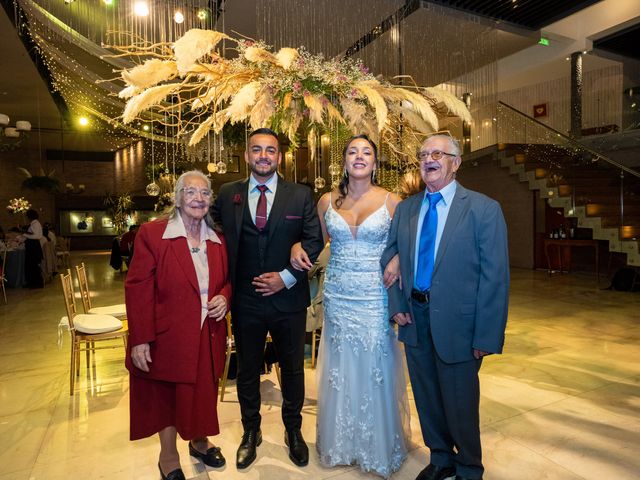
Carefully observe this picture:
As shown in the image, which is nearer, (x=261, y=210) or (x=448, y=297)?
(x=448, y=297)

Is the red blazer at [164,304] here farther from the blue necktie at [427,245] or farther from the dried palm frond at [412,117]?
the dried palm frond at [412,117]

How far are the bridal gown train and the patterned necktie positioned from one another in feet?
1.26

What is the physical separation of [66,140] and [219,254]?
69.5 ft

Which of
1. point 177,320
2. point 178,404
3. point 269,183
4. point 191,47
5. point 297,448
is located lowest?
point 297,448

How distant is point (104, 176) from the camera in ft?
69.9

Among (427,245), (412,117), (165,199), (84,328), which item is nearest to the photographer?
(427,245)

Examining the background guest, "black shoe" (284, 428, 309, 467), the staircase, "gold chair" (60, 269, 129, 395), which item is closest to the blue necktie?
"black shoe" (284, 428, 309, 467)

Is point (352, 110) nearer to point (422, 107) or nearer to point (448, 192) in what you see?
point (422, 107)

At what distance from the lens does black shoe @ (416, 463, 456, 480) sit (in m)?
2.30

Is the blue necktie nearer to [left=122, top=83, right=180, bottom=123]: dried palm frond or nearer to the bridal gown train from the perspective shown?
the bridal gown train

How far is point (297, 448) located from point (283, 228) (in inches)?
51.5

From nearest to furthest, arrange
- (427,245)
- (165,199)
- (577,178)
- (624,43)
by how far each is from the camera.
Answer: (427,245)
(165,199)
(577,178)
(624,43)

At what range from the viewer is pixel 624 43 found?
10.7 metres

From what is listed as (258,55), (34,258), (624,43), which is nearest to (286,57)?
(258,55)
